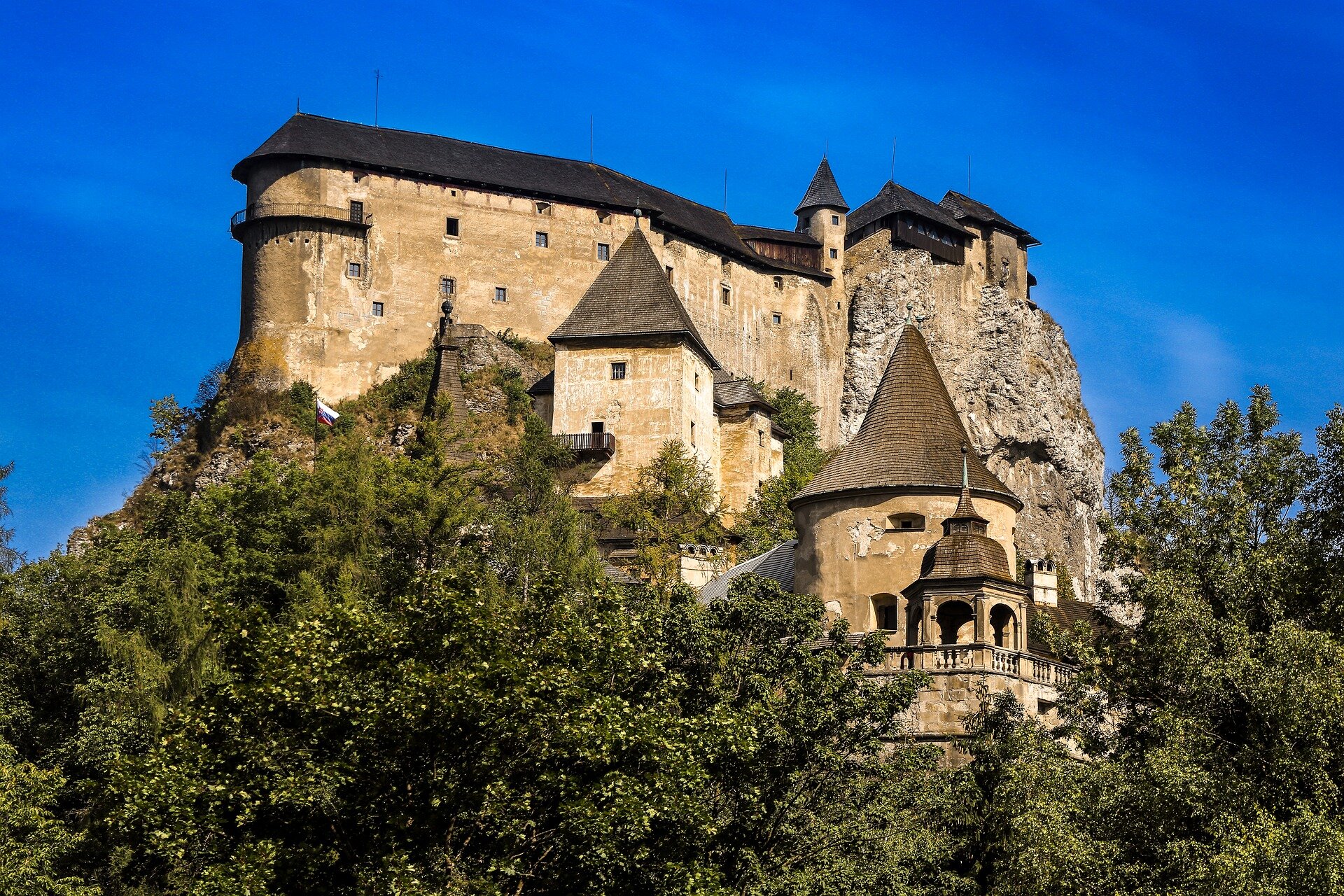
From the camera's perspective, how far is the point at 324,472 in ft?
195

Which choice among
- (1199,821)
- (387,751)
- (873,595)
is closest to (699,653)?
(387,751)

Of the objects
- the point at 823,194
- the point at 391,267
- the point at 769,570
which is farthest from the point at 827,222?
the point at 769,570

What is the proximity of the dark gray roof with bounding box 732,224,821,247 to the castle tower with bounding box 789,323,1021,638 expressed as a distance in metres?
64.9

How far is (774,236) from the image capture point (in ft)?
373

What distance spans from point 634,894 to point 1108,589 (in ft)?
41.0

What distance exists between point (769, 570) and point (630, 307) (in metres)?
31.9

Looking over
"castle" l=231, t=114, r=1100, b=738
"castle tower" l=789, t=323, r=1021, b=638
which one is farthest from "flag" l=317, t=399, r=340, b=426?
"castle tower" l=789, t=323, r=1021, b=638

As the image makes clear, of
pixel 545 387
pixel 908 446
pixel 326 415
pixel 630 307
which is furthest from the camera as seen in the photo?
pixel 326 415

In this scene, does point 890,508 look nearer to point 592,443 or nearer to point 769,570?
point 769,570

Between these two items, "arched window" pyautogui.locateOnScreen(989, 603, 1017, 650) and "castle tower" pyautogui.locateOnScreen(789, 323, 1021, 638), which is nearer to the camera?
"arched window" pyautogui.locateOnScreen(989, 603, 1017, 650)

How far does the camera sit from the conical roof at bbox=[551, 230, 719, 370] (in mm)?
80375

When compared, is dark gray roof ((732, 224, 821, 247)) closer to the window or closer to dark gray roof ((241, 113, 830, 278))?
dark gray roof ((241, 113, 830, 278))

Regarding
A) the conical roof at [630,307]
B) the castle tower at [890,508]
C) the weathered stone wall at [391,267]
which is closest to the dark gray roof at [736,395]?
the conical roof at [630,307]

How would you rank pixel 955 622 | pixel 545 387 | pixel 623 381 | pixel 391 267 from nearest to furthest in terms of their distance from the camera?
pixel 955 622, pixel 623 381, pixel 545 387, pixel 391 267
